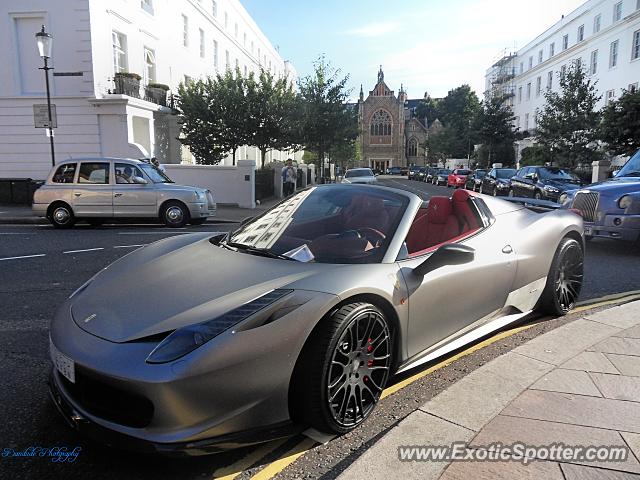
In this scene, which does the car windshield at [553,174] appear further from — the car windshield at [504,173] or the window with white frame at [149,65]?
the window with white frame at [149,65]

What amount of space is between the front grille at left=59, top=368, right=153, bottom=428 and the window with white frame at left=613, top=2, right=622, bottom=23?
45.7 m

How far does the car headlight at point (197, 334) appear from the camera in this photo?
7.25 feet

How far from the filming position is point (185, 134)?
23.9 meters

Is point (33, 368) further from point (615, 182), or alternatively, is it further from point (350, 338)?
point (615, 182)

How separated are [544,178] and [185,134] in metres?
16.2

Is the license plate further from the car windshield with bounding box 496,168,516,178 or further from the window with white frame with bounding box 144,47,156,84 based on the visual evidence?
the window with white frame with bounding box 144,47,156,84

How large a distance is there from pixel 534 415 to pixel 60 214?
11844 millimetres

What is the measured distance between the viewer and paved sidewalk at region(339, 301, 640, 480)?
2.27 m

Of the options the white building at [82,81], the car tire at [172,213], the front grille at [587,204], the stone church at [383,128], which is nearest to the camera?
the front grille at [587,204]

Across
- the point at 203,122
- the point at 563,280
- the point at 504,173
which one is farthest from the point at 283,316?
the point at 504,173

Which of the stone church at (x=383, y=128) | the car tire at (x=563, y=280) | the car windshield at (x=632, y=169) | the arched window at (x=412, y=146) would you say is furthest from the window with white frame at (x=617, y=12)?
the arched window at (x=412, y=146)

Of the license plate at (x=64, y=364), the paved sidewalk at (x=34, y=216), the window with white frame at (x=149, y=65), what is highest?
the window with white frame at (x=149, y=65)

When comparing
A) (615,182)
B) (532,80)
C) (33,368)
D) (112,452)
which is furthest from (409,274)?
(532,80)

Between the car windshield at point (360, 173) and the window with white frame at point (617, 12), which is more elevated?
the window with white frame at point (617, 12)
